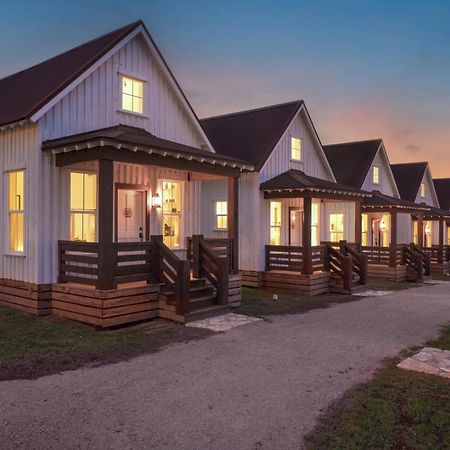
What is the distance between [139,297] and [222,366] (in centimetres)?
362

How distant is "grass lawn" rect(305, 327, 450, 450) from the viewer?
14.7 ft

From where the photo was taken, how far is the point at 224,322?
398 inches

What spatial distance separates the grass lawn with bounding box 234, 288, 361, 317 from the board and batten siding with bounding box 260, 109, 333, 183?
4.29 meters

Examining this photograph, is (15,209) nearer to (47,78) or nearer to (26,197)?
(26,197)

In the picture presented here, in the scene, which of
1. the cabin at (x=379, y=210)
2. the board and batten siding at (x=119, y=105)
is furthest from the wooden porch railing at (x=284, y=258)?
the cabin at (x=379, y=210)

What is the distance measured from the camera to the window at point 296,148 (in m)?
18.1

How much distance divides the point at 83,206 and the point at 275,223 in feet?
27.3

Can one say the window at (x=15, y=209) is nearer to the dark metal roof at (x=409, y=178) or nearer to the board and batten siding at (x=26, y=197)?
the board and batten siding at (x=26, y=197)

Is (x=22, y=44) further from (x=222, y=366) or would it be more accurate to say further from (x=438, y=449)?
(x=438, y=449)

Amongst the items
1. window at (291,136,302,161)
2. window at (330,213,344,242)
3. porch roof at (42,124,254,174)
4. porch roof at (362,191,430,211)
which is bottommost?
window at (330,213,344,242)

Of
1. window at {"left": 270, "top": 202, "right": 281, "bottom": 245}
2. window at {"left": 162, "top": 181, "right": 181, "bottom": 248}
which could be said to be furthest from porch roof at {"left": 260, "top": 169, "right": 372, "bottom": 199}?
window at {"left": 162, "top": 181, "right": 181, "bottom": 248}

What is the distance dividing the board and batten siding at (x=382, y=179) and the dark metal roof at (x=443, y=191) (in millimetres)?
11529

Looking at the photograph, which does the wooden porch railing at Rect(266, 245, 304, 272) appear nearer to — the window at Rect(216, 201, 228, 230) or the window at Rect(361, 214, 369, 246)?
the window at Rect(216, 201, 228, 230)

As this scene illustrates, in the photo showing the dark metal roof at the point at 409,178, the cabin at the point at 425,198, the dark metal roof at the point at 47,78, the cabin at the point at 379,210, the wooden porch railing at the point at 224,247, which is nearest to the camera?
the dark metal roof at the point at 47,78
